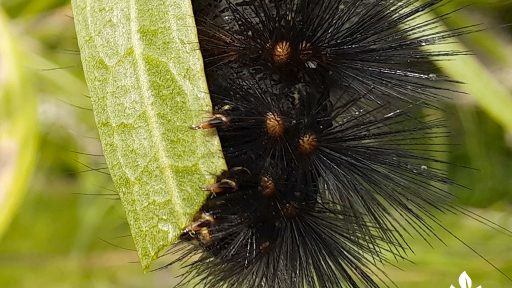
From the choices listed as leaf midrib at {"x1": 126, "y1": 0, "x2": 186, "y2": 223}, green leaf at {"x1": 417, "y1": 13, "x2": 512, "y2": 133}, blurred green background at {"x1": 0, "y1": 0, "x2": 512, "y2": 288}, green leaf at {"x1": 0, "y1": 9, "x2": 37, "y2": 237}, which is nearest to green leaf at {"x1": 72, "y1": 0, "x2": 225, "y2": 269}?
leaf midrib at {"x1": 126, "y1": 0, "x2": 186, "y2": 223}

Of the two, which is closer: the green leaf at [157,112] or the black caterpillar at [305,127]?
the green leaf at [157,112]

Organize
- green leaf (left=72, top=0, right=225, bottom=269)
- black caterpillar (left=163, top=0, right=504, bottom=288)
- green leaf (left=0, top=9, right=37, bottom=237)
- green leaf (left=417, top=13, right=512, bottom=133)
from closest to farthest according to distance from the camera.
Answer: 1. green leaf (left=72, top=0, right=225, bottom=269)
2. black caterpillar (left=163, top=0, right=504, bottom=288)
3. green leaf (left=417, top=13, right=512, bottom=133)
4. green leaf (left=0, top=9, right=37, bottom=237)

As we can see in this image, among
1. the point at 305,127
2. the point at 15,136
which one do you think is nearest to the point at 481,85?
the point at 305,127

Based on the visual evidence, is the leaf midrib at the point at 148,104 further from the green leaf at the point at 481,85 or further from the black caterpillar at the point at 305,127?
the green leaf at the point at 481,85

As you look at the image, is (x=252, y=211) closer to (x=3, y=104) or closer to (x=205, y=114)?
(x=205, y=114)

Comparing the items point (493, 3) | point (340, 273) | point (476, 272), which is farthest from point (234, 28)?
point (476, 272)

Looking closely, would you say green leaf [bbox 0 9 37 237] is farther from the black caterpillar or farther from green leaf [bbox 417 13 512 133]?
green leaf [bbox 417 13 512 133]

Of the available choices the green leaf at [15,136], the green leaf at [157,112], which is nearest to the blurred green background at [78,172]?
the green leaf at [15,136]
